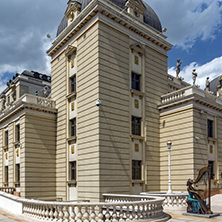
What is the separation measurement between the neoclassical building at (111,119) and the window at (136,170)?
86mm

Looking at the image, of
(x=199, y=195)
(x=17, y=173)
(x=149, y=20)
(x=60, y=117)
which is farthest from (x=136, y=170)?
(x=149, y=20)

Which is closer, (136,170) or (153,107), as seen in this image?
(136,170)

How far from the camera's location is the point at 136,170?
2331cm

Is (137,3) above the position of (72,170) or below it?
above

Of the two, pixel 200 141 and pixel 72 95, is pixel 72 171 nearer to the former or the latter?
pixel 72 95

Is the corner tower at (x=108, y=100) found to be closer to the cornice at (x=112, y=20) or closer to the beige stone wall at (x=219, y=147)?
the cornice at (x=112, y=20)

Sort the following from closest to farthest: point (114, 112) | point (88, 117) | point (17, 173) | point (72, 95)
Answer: point (114, 112)
point (88, 117)
point (72, 95)
point (17, 173)

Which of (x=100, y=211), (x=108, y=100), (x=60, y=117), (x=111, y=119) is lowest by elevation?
(x=100, y=211)

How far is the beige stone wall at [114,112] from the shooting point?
2072cm

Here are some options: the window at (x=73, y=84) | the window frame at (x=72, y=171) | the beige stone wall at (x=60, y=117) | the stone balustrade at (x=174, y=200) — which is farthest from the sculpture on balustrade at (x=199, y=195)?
the window at (x=73, y=84)

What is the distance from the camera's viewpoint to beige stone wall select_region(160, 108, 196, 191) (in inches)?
906

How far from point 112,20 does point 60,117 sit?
34.0 ft

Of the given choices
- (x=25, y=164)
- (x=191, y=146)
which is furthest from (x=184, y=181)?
(x=25, y=164)

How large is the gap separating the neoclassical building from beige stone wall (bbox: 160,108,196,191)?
9 centimetres
